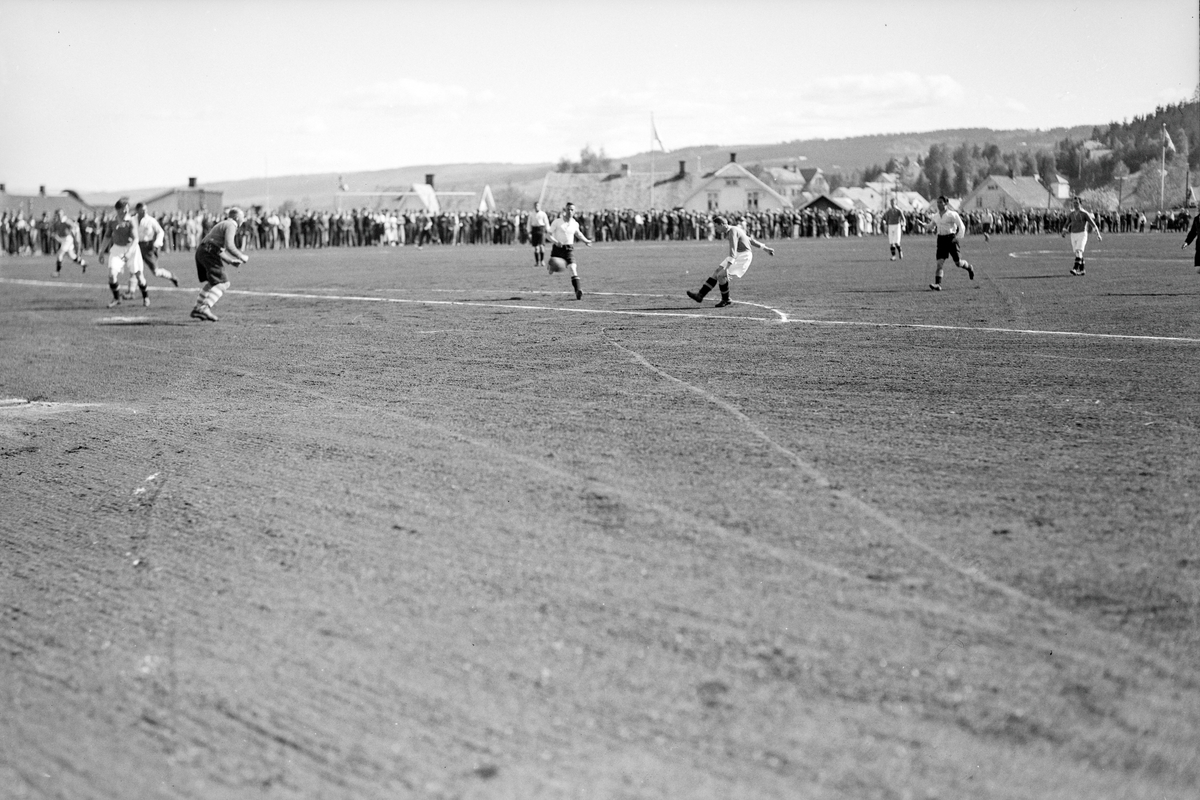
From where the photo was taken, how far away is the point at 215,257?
19016 mm

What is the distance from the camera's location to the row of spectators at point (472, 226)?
185 feet

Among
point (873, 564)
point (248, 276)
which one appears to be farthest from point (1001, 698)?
point (248, 276)

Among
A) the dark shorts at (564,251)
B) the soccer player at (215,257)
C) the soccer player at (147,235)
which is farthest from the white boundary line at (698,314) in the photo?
the soccer player at (215,257)

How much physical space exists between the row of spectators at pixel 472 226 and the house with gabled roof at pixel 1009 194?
25.1m

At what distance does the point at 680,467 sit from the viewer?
7.81 meters

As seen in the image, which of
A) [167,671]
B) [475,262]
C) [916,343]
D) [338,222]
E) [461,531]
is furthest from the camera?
[338,222]

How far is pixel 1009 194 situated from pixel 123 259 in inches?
4089

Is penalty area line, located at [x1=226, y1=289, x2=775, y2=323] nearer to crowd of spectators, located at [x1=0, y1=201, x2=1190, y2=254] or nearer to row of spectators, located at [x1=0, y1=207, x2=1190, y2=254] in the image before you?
row of spectators, located at [x1=0, y1=207, x2=1190, y2=254]

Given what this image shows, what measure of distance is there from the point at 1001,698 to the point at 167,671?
10.6 ft

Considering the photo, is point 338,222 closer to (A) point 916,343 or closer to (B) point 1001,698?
(A) point 916,343

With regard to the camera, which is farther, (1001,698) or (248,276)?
(248,276)

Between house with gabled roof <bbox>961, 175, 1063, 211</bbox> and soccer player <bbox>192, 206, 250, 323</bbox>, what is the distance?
91.9 metres

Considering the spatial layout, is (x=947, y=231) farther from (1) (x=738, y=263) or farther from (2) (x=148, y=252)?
(2) (x=148, y=252)

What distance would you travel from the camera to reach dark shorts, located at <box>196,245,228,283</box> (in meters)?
18.9
